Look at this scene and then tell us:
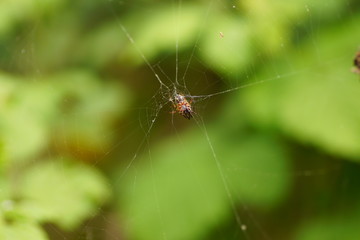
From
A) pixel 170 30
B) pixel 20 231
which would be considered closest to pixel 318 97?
pixel 170 30

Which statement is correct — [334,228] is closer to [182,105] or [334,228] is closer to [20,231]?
[182,105]

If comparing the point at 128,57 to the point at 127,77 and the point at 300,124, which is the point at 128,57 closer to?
the point at 127,77

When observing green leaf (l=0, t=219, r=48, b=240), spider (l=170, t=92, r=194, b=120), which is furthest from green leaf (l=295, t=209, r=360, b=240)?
green leaf (l=0, t=219, r=48, b=240)

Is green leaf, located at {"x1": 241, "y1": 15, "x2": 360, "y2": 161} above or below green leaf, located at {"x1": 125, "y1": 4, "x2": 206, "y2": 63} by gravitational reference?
below

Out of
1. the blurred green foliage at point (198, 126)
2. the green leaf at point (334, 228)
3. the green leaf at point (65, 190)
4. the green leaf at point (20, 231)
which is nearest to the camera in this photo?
the green leaf at point (20, 231)

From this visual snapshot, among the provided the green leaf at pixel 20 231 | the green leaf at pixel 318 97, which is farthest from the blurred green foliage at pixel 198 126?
the green leaf at pixel 20 231

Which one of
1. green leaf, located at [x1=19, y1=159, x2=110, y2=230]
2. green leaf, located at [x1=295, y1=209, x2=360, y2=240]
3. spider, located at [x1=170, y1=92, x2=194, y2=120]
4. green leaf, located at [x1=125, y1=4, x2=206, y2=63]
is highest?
green leaf, located at [x1=125, y1=4, x2=206, y2=63]

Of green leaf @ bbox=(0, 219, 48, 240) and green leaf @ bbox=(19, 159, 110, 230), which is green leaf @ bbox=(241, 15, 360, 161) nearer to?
green leaf @ bbox=(19, 159, 110, 230)

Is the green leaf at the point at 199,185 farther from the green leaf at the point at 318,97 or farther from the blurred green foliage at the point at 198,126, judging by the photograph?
the green leaf at the point at 318,97
